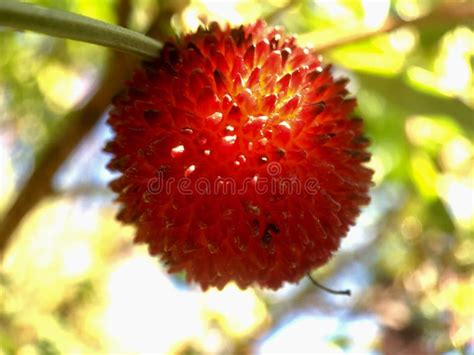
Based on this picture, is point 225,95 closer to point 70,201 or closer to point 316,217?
point 316,217

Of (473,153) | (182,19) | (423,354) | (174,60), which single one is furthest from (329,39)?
(423,354)

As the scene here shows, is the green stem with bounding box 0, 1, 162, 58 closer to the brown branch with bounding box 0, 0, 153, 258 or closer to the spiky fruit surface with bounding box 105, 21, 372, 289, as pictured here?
the spiky fruit surface with bounding box 105, 21, 372, 289

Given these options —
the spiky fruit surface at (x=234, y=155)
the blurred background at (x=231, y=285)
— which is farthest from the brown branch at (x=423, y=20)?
the spiky fruit surface at (x=234, y=155)

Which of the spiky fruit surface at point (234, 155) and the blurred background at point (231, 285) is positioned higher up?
the spiky fruit surface at point (234, 155)

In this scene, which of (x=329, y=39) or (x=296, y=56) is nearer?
(x=296, y=56)

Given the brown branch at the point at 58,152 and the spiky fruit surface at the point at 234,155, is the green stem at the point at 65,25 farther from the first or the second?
the brown branch at the point at 58,152

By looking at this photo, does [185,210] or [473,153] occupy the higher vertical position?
[185,210]

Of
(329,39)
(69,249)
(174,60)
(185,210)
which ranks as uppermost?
(174,60)

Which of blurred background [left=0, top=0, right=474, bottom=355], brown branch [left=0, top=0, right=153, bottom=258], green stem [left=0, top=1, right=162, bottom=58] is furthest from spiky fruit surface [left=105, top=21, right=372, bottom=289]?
brown branch [left=0, top=0, right=153, bottom=258]
